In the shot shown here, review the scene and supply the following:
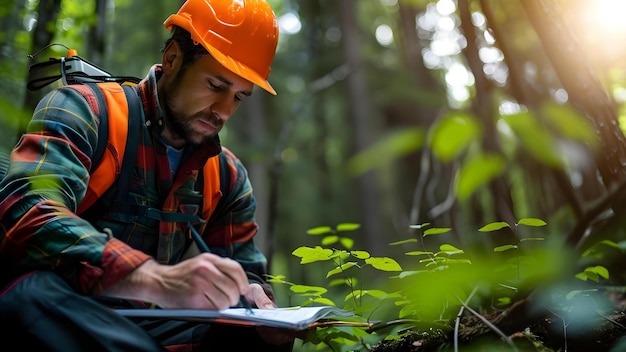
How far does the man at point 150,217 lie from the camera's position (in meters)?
1.46

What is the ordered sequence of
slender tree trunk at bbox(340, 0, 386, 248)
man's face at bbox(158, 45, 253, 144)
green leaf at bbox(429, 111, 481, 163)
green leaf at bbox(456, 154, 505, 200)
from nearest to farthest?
green leaf at bbox(429, 111, 481, 163) < green leaf at bbox(456, 154, 505, 200) < man's face at bbox(158, 45, 253, 144) < slender tree trunk at bbox(340, 0, 386, 248)

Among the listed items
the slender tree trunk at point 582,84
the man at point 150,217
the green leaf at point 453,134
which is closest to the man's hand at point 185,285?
the man at point 150,217

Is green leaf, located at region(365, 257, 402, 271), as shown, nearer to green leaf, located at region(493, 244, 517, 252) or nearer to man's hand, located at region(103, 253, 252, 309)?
green leaf, located at region(493, 244, 517, 252)

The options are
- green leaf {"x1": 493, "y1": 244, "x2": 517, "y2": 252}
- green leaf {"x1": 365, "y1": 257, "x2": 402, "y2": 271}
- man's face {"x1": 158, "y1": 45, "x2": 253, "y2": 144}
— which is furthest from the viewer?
man's face {"x1": 158, "y1": 45, "x2": 253, "y2": 144}

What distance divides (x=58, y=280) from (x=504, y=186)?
65.6 inches

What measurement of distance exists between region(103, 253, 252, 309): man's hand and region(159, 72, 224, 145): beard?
0.91 meters

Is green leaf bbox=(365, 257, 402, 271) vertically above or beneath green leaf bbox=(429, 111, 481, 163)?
beneath

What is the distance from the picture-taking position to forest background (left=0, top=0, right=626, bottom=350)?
1.41m

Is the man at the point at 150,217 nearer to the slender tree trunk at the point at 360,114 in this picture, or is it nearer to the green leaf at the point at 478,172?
the green leaf at the point at 478,172

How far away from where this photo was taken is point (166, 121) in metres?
2.33

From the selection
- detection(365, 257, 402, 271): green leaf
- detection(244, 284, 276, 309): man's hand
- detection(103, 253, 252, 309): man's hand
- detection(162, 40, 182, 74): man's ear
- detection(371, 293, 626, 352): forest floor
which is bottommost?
detection(244, 284, 276, 309): man's hand

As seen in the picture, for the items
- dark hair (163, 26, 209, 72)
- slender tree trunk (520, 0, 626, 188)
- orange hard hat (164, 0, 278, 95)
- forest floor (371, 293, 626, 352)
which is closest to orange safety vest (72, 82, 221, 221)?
dark hair (163, 26, 209, 72)

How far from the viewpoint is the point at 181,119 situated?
2.33 metres

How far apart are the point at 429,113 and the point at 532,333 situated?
242 inches
